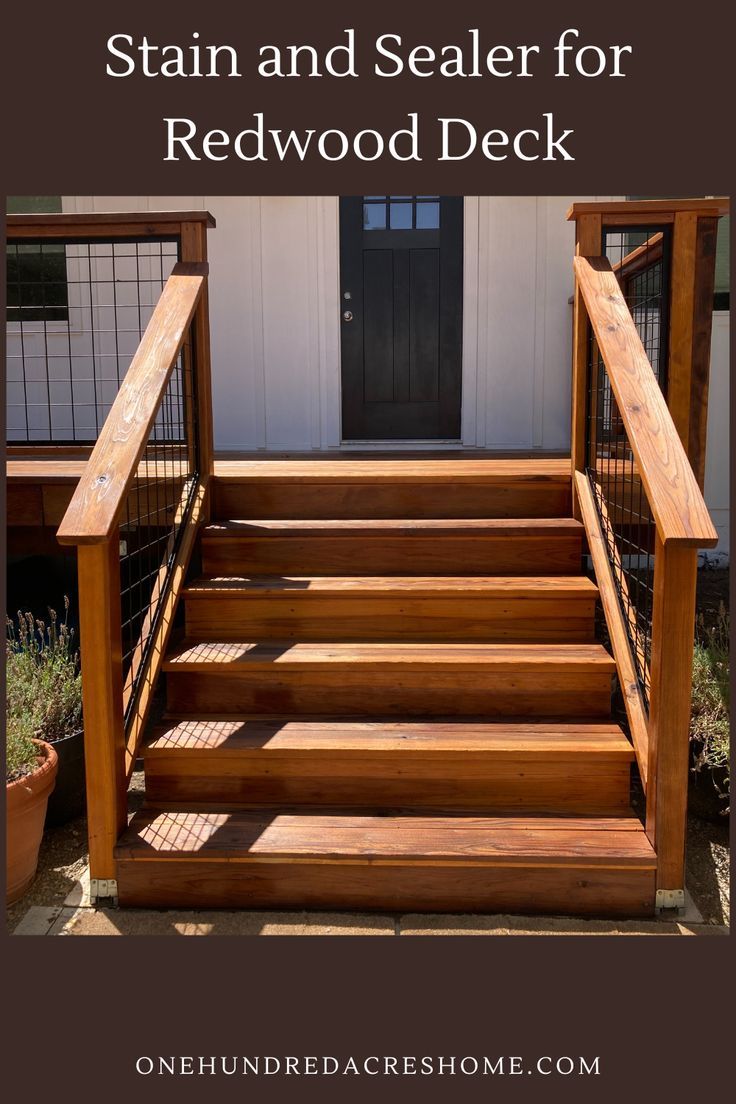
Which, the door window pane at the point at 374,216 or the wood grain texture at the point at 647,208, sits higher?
the door window pane at the point at 374,216

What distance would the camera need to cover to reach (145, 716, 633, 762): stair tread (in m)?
2.75

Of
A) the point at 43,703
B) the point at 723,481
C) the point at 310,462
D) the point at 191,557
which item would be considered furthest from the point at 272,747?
the point at 723,481

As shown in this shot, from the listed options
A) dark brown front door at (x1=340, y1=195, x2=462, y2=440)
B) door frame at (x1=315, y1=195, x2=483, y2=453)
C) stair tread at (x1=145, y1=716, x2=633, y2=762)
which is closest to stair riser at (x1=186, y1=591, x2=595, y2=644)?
stair tread at (x1=145, y1=716, x2=633, y2=762)

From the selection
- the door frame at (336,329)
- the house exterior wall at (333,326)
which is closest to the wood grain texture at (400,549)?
the door frame at (336,329)

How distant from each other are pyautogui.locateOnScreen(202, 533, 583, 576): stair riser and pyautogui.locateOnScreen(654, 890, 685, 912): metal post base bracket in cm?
133

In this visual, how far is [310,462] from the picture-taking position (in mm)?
4484

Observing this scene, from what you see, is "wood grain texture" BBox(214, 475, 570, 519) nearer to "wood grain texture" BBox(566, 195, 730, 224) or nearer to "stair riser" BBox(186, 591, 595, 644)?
"stair riser" BBox(186, 591, 595, 644)

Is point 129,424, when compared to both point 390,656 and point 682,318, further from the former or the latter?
point 682,318

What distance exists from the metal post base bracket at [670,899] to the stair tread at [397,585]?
108cm

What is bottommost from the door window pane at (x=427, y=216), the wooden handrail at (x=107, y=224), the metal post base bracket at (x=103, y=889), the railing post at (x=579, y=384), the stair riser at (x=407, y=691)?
the metal post base bracket at (x=103, y=889)

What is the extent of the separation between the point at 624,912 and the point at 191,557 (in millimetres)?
1998

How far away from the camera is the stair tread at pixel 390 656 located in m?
3.00

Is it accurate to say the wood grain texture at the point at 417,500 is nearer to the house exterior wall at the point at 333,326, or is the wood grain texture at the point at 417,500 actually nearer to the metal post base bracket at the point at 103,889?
the metal post base bracket at the point at 103,889

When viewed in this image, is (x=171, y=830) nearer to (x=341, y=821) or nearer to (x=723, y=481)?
(x=341, y=821)
